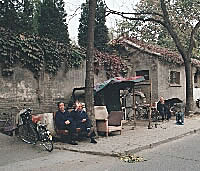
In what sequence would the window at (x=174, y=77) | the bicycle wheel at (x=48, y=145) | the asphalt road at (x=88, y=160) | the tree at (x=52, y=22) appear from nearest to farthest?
the asphalt road at (x=88, y=160) → the bicycle wheel at (x=48, y=145) → the tree at (x=52, y=22) → the window at (x=174, y=77)

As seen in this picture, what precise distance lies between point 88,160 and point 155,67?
12809mm

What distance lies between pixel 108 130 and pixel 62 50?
5.28m

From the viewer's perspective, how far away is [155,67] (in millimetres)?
19031

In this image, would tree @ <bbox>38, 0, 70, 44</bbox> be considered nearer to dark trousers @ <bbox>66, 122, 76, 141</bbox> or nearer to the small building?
the small building

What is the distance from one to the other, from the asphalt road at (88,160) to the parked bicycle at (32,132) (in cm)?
22

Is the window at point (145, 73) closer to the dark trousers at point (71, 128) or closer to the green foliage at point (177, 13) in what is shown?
the green foliage at point (177, 13)

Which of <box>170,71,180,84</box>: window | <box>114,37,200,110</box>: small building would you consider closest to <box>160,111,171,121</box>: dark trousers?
<box>114,37,200,110</box>: small building

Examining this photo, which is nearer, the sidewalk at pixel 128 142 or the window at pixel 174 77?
the sidewalk at pixel 128 142

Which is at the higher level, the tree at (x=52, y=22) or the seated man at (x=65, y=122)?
the tree at (x=52, y=22)

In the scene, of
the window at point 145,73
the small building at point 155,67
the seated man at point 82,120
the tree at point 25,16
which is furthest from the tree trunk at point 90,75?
the window at point 145,73

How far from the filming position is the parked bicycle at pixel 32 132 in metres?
8.47

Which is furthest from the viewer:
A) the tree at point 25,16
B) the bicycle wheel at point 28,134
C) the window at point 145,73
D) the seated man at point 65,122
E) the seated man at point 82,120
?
the window at point 145,73

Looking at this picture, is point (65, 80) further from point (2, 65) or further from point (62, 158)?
point (62, 158)

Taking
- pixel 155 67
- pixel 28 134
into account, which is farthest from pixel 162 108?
pixel 28 134
